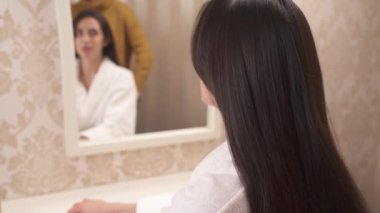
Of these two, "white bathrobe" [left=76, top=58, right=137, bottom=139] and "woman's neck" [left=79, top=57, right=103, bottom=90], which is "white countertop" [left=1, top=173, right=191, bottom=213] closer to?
"white bathrobe" [left=76, top=58, right=137, bottom=139]

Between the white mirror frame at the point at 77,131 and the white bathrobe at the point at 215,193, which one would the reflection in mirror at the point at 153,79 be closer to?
the white mirror frame at the point at 77,131

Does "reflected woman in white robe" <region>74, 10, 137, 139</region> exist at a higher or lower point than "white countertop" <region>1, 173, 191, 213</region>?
higher

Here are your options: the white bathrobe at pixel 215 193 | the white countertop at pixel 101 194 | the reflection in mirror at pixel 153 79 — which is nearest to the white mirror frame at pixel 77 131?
the reflection in mirror at pixel 153 79

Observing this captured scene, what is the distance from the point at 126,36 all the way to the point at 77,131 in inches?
11.5

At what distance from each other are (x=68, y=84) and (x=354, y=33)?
1.03 metres

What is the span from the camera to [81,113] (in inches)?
41.8

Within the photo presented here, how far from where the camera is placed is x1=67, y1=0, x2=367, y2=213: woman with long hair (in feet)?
2.06

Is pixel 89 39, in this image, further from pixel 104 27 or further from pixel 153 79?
pixel 153 79

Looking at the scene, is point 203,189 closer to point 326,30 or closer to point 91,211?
point 91,211

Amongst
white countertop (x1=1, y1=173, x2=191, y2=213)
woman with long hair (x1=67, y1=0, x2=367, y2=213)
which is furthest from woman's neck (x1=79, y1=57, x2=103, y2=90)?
woman with long hair (x1=67, y1=0, x2=367, y2=213)

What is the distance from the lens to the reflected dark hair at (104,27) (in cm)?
100

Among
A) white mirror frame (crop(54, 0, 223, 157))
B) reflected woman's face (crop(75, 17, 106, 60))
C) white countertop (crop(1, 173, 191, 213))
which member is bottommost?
white countertop (crop(1, 173, 191, 213))

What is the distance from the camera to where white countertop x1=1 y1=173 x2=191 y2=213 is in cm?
106

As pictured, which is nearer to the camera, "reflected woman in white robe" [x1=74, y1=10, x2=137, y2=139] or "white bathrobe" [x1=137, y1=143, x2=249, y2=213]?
"white bathrobe" [x1=137, y1=143, x2=249, y2=213]
